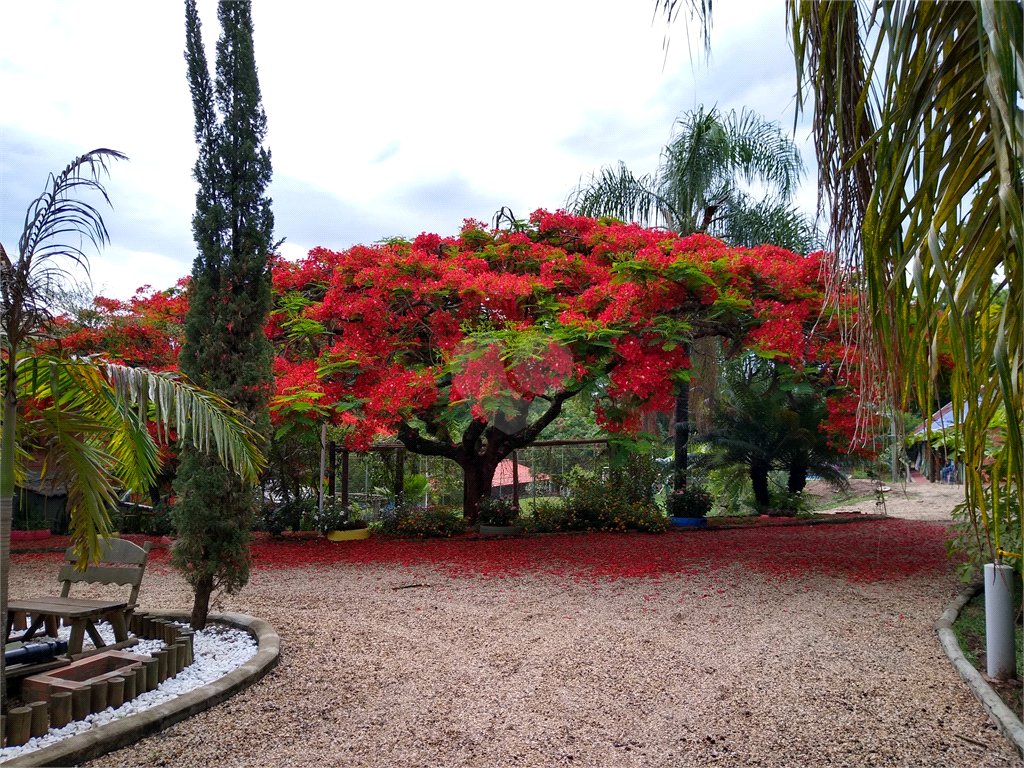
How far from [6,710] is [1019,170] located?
14.7 feet

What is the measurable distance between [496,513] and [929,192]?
31.2 ft

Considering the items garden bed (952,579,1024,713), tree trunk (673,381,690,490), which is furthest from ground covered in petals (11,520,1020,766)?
tree trunk (673,381,690,490)

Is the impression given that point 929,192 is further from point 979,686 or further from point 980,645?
point 980,645

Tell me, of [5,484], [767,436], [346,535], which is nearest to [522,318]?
[346,535]

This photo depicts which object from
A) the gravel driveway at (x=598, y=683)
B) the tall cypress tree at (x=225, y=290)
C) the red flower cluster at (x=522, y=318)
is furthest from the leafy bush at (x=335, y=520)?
the tall cypress tree at (x=225, y=290)

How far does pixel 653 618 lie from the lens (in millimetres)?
5527

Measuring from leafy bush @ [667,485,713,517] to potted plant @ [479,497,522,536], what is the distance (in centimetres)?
304

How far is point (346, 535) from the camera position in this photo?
10.7 meters

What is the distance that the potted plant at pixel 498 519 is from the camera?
10.9 metres

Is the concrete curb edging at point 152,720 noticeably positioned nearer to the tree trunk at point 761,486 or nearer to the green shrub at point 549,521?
the green shrub at point 549,521

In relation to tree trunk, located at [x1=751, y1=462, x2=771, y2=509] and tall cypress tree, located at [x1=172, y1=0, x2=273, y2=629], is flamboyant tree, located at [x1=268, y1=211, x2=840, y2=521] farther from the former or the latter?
tree trunk, located at [x1=751, y1=462, x2=771, y2=509]

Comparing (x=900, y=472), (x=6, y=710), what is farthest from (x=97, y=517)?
(x=900, y=472)

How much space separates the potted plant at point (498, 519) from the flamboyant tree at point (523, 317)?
2.09 metres

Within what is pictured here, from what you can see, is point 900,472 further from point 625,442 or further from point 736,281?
point 625,442
